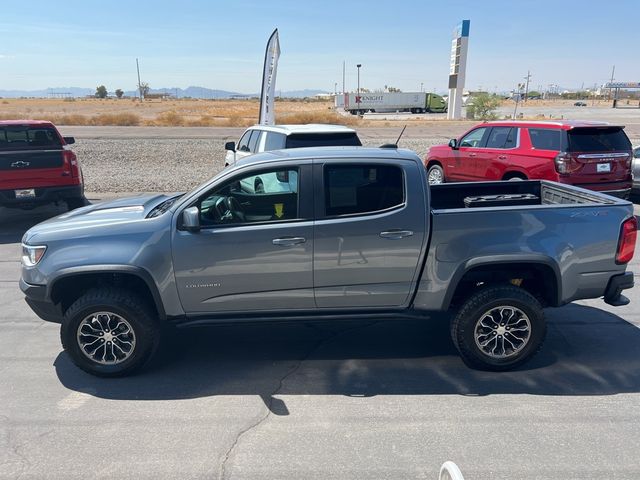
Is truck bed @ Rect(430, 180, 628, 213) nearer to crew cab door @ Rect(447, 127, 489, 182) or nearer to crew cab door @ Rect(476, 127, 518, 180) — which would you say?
crew cab door @ Rect(476, 127, 518, 180)

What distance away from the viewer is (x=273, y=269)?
4305 mm

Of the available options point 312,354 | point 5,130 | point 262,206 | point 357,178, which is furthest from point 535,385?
point 5,130

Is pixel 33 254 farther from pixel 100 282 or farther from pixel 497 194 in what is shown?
pixel 497 194

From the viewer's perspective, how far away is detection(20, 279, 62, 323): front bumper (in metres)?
4.31

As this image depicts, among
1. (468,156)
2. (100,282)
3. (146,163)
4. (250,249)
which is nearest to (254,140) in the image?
(468,156)

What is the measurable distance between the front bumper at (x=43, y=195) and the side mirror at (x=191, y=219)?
21.7ft

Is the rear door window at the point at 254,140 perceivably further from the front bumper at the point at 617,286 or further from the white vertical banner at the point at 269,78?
the white vertical banner at the point at 269,78

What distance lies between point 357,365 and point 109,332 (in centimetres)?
211

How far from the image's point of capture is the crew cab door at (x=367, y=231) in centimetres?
428

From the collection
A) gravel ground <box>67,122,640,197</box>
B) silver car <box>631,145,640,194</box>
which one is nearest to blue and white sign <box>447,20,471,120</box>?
gravel ground <box>67,122,640,197</box>

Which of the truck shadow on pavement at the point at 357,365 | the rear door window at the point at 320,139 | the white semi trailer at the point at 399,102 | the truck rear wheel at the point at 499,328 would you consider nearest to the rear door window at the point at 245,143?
the rear door window at the point at 320,139

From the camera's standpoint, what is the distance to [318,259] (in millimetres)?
4293

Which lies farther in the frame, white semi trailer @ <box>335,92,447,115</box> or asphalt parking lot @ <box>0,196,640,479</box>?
white semi trailer @ <box>335,92,447,115</box>

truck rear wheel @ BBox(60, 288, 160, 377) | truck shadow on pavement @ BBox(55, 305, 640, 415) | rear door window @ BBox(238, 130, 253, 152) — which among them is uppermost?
rear door window @ BBox(238, 130, 253, 152)
